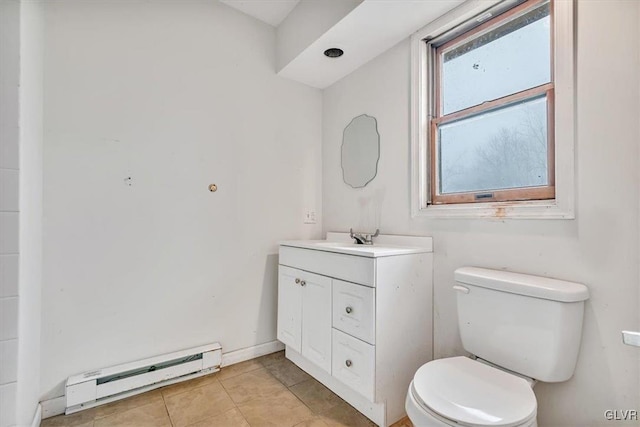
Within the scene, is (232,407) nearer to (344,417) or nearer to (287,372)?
(287,372)

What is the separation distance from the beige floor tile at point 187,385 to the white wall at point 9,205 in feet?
2.43

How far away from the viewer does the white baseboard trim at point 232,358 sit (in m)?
1.45

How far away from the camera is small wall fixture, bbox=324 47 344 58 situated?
1.93 meters

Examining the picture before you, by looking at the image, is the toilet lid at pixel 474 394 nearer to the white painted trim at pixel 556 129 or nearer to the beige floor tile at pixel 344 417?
the beige floor tile at pixel 344 417

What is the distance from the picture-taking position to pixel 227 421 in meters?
1.43

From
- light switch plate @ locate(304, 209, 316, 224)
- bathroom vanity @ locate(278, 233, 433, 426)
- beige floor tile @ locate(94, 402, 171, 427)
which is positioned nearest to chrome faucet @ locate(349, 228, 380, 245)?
bathroom vanity @ locate(278, 233, 433, 426)

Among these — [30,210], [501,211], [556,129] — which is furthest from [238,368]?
[556,129]

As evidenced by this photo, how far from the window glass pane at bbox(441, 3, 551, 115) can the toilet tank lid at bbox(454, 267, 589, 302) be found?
844 mm

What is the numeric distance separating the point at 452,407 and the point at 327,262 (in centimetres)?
87

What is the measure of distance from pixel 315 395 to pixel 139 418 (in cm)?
87

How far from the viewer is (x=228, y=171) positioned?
200 cm

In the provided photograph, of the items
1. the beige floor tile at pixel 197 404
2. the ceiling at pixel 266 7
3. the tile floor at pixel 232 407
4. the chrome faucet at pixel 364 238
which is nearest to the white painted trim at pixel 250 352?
the tile floor at pixel 232 407

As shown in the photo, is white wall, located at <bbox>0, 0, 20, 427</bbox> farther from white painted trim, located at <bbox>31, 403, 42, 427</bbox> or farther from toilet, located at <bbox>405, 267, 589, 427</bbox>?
toilet, located at <bbox>405, 267, 589, 427</bbox>

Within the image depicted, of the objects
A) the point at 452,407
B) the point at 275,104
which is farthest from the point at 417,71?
the point at 452,407
